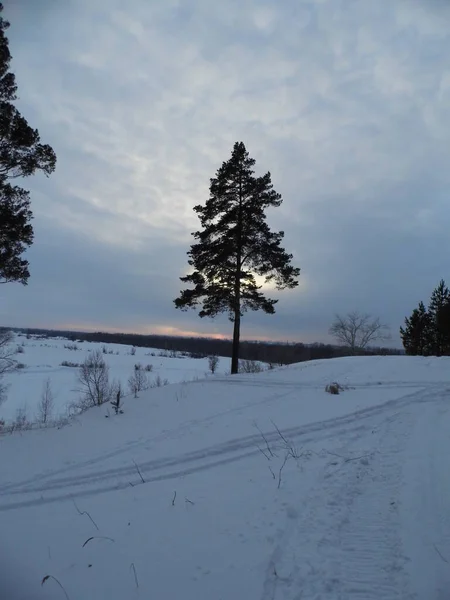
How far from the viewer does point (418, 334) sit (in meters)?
37.1

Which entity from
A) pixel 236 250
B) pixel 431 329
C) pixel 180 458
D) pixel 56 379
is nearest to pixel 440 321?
pixel 431 329

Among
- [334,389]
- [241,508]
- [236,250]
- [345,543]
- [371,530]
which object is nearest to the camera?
[345,543]

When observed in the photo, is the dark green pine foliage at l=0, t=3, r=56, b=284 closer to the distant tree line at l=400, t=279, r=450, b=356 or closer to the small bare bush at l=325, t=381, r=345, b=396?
the small bare bush at l=325, t=381, r=345, b=396

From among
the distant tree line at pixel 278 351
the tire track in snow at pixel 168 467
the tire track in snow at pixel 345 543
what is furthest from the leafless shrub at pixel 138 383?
the tire track in snow at pixel 345 543

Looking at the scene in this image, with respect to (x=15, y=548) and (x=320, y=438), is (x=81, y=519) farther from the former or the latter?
(x=320, y=438)

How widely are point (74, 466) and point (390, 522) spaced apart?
6.47m

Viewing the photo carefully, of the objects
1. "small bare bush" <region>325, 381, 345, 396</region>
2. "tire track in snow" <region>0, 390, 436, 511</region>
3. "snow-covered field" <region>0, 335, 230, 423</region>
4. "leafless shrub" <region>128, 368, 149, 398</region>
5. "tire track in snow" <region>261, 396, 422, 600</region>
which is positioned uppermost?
"small bare bush" <region>325, 381, 345, 396</region>

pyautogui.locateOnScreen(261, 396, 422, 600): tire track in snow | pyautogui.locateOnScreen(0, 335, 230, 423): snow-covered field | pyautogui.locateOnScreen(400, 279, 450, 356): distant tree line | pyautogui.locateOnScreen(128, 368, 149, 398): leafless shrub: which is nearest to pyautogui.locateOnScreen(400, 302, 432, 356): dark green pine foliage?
pyautogui.locateOnScreen(400, 279, 450, 356): distant tree line

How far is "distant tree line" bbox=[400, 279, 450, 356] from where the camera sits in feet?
104

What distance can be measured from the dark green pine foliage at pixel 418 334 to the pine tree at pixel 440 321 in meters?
0.60

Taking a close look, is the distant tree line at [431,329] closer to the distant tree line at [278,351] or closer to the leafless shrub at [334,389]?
the distant tree line at [278,351]

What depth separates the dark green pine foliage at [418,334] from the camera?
1425 inches

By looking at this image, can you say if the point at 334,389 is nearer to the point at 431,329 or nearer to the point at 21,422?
the point at 21,422

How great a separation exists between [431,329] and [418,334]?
1.70m
